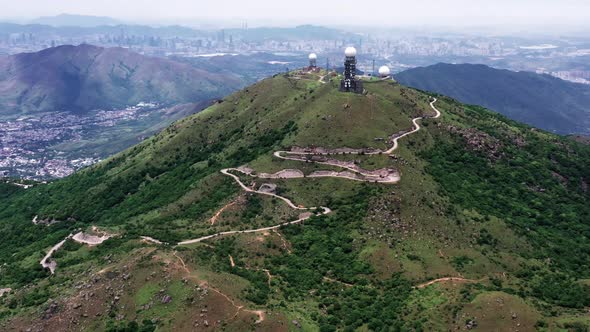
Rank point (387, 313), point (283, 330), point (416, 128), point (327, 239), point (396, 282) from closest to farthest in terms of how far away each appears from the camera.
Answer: point (283, 330), point (387, 313), point (396, 282), point (327, 239), point (416, 128)

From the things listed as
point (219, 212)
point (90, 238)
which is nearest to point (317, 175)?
point (219, 212)

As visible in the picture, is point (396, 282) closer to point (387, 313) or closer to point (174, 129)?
point (387, 313)

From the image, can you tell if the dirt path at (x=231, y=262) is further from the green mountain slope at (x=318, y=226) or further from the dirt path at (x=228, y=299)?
the dirt path at (x=228, y=299)

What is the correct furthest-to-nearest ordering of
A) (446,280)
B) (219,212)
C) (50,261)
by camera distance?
(219,212) → (50,261) → (446,280)

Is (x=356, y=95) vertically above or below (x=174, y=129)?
above

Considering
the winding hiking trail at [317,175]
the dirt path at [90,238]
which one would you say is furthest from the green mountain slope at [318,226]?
the dirt path at [90,238]

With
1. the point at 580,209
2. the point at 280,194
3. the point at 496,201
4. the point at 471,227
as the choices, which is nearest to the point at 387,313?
the point at 471,227

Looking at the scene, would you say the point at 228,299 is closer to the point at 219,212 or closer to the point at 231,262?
the point at 231,262

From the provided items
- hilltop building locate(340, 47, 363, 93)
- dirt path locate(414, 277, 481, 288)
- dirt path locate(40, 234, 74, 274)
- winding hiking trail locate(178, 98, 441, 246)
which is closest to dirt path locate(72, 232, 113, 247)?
dirt path locate(40, 234, 74, 274)

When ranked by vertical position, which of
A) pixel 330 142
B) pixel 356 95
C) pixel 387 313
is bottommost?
pixel 387 313
